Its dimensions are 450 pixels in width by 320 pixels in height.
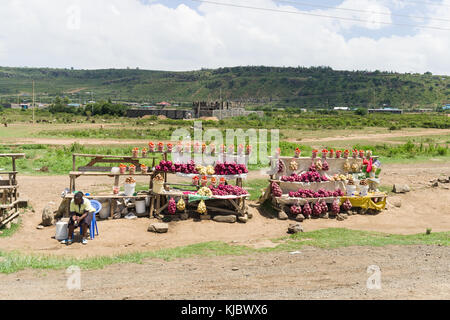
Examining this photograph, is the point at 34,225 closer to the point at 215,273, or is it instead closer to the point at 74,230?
the point at 74,230

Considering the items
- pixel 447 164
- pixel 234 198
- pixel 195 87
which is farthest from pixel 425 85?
pixel 234 198

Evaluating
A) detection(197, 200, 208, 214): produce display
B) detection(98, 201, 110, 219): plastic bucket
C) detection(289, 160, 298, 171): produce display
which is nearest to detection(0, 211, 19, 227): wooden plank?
detection(98, 201, 110, 219): plastic bucket

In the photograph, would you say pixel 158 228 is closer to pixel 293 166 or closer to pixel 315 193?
pixel 293 166

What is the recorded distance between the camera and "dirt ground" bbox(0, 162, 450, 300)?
600 centimetres

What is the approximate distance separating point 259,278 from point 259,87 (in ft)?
435

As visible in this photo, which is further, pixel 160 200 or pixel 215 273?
pixel 160 200

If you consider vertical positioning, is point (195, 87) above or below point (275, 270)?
above

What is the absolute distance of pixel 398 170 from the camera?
746 inches

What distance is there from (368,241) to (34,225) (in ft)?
26.4

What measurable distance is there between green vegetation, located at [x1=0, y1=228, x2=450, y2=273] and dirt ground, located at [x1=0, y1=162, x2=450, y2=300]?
303 mm

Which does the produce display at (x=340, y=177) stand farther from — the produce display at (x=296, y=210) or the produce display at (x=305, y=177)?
the produce display at (x=296, y=210)

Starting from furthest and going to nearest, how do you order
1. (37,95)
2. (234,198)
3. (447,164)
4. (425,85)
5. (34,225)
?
(37,95), (425,85), (447,164), (234,198), (34,225)

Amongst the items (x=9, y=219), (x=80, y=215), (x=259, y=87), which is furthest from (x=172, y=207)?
(x=259, y=87)

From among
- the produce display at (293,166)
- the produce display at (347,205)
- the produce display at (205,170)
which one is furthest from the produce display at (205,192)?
the produce display at (347,205)
